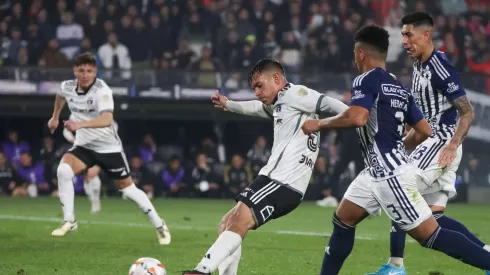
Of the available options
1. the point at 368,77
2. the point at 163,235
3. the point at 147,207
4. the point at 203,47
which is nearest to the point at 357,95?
the point at 368,77

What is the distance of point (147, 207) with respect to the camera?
12578 millimetres

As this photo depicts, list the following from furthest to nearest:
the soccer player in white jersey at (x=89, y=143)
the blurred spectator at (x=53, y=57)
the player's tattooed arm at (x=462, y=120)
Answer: the blurred spectator at (x=53, y=57)
the soccer player in white jersey at (x=89, y=143)
the player's tattooed arm at (x=462, y=120)

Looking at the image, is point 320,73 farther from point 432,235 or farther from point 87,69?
point 432,235

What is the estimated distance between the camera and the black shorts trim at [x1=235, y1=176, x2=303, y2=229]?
7.67 meters

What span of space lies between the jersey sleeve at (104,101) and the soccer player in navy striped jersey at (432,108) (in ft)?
15.6

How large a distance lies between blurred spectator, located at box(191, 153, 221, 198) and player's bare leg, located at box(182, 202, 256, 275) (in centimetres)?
1419

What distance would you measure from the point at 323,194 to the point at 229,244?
14.5 metres

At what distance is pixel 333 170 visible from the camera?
21.8 m

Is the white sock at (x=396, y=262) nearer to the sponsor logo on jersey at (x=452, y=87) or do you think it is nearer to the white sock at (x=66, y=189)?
the sponsor logo on jersey at (x=452, y=87)

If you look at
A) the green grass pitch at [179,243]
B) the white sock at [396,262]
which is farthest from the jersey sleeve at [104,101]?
the white sock at [396,262]

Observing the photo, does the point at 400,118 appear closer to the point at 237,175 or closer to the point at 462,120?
the point at 462,120

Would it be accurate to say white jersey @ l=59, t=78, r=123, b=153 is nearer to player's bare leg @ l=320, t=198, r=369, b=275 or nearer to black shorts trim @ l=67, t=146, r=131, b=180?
black shorts trim @ l=67, t=146, r=131, b=180

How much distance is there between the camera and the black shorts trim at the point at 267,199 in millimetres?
7668

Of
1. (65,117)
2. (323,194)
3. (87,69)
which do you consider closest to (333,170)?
(323,194)
